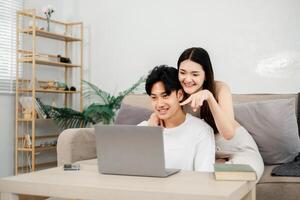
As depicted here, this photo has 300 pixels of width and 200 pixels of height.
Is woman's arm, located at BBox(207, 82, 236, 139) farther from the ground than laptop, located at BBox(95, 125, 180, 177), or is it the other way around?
woman's arm, located at BBox(207, 82, 236, 139)

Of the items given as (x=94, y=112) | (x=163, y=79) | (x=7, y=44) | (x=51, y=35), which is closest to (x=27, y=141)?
(x=94, y=112)

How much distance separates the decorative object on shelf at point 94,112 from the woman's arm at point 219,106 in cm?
179

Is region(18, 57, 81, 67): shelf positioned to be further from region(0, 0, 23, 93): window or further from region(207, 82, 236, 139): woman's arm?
region(207, 82, 236, 139): woman's arm

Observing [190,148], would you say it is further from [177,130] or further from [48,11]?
[48,11]

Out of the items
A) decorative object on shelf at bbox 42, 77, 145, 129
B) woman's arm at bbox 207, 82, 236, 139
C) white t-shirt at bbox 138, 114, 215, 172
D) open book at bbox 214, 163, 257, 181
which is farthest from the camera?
decorative object on shelf at bbox 42, 77, 145, 129

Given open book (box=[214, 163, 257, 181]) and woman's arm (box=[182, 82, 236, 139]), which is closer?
open book (box=[214, 163, 257, 181])

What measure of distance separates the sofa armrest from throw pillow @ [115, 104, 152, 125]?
0.28 meters

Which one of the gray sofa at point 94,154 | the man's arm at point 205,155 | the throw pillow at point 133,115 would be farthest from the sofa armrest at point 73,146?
the man's arm at point 205,155

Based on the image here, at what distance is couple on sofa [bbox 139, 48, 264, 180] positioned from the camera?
1707 mm

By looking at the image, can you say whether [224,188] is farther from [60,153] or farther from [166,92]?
[60,153]

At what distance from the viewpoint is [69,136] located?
2615 mm

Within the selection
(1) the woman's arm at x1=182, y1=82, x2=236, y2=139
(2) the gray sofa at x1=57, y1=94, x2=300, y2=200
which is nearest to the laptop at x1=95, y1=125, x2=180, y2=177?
(1) the woman's arm at x1=182, y1=82, x2=236, y2=139

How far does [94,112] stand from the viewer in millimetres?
3812

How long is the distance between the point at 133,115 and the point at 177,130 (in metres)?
1.06
